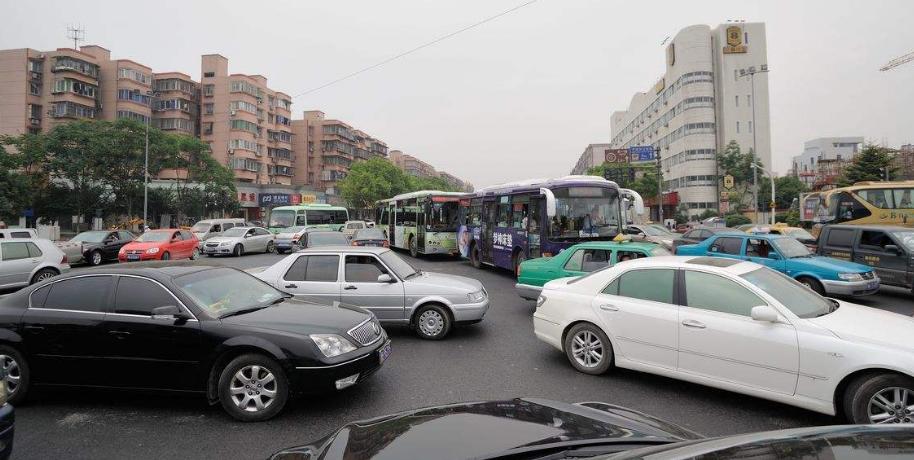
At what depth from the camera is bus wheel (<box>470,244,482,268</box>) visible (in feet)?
57.3

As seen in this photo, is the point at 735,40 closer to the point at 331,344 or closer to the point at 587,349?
the point at 587,349

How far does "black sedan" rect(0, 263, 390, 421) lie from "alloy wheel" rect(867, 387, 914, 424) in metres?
4.30

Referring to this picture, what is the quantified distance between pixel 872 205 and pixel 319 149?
83.5 m

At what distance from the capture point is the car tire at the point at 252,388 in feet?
14.1

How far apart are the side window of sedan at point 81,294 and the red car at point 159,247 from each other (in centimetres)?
1520

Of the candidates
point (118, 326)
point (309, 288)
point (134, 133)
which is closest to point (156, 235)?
point (309, 288)

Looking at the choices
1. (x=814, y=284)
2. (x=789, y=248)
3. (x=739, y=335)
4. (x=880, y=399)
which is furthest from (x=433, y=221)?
(x=880, y=399)

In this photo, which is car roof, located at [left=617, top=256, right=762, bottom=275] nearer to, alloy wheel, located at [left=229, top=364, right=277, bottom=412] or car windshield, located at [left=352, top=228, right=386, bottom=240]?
alloy wheel, located at [left=229, top=364, right=277, bottom=412]

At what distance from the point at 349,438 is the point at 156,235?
2119cm

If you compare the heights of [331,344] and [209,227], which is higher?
[209,227]

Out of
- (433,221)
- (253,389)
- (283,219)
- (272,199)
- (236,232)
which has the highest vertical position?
(272,199)

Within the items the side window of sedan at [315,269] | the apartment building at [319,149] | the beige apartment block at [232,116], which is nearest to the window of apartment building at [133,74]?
the beige apartment block at [232,116]

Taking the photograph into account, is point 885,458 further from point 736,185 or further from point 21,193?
point 736,185

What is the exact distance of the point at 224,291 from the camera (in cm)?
511
